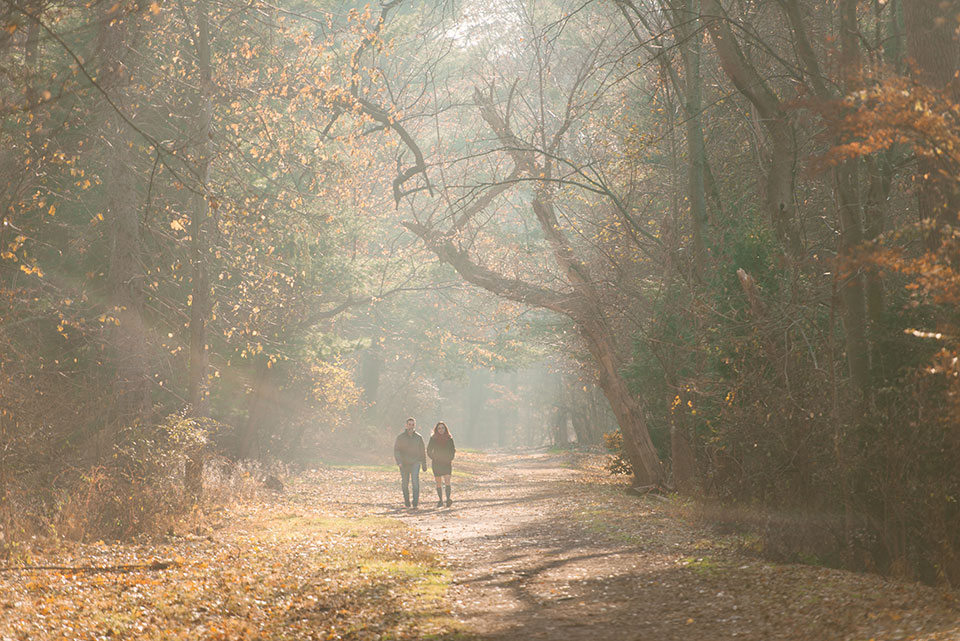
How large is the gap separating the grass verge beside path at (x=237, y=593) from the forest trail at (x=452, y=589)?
2 centimetres

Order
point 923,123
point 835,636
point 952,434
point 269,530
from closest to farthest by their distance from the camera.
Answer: point 923,123 → point 835,636 → point 952,434 → point 269,530

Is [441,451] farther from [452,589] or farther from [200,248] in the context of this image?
[452,589]

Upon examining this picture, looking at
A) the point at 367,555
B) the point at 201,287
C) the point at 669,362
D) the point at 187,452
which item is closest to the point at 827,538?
the point at 367,555

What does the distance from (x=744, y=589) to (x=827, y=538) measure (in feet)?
5.90

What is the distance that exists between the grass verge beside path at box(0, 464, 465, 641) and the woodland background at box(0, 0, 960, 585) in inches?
67.2

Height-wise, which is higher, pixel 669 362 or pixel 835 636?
pixel 669 362

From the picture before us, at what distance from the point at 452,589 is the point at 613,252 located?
13411 mm

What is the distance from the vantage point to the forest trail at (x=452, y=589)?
303 inches

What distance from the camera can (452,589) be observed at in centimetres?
1005

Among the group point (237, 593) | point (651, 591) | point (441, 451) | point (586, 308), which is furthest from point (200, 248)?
point (651, 591)

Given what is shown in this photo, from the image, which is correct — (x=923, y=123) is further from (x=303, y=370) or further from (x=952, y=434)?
(x=303, y=370)

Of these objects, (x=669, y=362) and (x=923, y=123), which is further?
(x=669, y=362)

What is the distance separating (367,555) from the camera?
12438 millimetres

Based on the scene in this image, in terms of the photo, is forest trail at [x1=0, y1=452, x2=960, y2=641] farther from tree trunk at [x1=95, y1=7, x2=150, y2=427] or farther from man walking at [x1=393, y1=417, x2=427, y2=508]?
man walking at [x1=393, y1=417, x2=427, y2=508]
